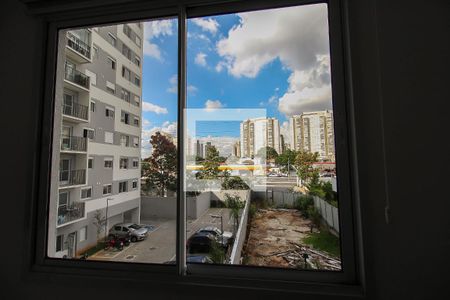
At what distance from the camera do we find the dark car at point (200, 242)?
129cm

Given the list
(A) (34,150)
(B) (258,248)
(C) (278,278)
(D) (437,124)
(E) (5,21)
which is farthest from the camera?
(E) (5,21)

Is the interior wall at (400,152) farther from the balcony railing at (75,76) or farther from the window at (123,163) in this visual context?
the balcony railing at (75,76)

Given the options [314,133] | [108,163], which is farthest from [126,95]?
[314,133]

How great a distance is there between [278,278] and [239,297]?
207 millimetres

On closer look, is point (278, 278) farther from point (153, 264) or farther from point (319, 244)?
point (153, 264)

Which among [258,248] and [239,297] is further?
[258,248]

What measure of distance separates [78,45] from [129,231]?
1.21m

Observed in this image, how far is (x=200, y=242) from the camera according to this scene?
1300 millimetres

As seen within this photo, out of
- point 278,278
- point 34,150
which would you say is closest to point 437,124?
point 278,278

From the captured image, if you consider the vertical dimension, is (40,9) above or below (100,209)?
above

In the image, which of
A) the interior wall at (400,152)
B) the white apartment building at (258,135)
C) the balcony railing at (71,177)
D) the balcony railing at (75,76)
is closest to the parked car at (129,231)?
the interior wall at (400,152)

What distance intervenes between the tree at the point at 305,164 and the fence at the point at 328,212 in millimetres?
120

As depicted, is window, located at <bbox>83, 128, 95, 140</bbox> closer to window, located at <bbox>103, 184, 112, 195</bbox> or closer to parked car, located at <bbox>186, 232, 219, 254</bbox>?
window, located at <bbox>103, 184, 112, 195</bbox>

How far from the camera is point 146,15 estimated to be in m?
1.39
